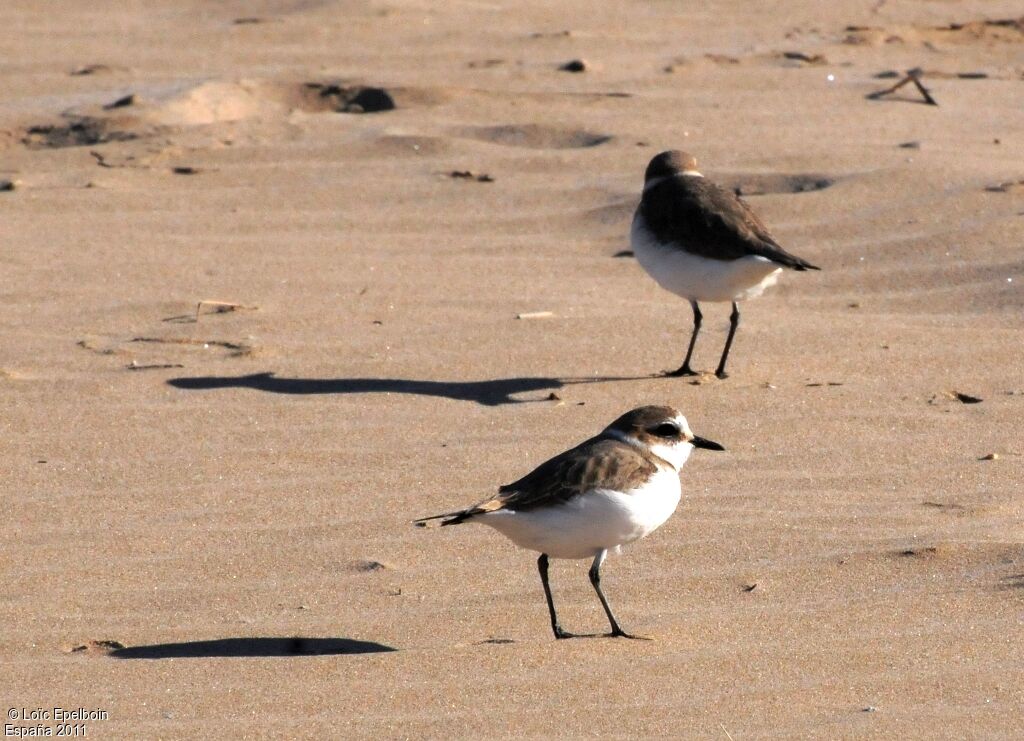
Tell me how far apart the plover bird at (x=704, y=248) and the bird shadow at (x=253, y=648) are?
298cm

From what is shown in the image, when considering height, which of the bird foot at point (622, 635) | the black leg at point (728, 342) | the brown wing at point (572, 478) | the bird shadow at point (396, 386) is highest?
the brown wing at point (572, 478)

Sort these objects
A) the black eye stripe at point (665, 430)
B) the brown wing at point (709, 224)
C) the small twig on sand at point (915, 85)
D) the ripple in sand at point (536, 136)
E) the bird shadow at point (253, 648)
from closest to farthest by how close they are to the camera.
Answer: the bird shadow at point (253, 648)
the black eye stripe at point (665, 430)
the brown wing at point (709, 224)
the ripple in sand at point (536, 136)
the small twig on sand at point (915, 85)

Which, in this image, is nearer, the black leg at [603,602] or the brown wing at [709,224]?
the black leg at [603,602]

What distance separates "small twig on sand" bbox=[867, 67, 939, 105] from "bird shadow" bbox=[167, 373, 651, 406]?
4.79m

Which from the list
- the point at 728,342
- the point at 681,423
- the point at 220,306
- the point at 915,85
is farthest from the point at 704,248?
the point at 915,85

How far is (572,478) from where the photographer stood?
454cm

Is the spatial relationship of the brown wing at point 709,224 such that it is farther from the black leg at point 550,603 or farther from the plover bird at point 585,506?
the black leg at point 550,603

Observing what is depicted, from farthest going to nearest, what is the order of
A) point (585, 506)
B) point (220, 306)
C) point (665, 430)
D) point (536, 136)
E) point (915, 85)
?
1. point (915, 85)
2. point (536, 136)
3. point (220, 306)
4. point (665, 430)
5. point (585, 506)

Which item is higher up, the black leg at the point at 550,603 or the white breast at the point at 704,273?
the black leg at the point at 550,603

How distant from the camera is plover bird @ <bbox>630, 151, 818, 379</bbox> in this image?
23.4 feet

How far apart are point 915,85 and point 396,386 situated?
563cm

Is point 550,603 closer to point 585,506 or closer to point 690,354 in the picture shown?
point 585,506

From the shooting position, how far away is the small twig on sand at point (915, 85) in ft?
35.9

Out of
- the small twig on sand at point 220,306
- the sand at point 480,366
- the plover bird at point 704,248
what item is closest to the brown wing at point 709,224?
the plover bird at point 704,248
